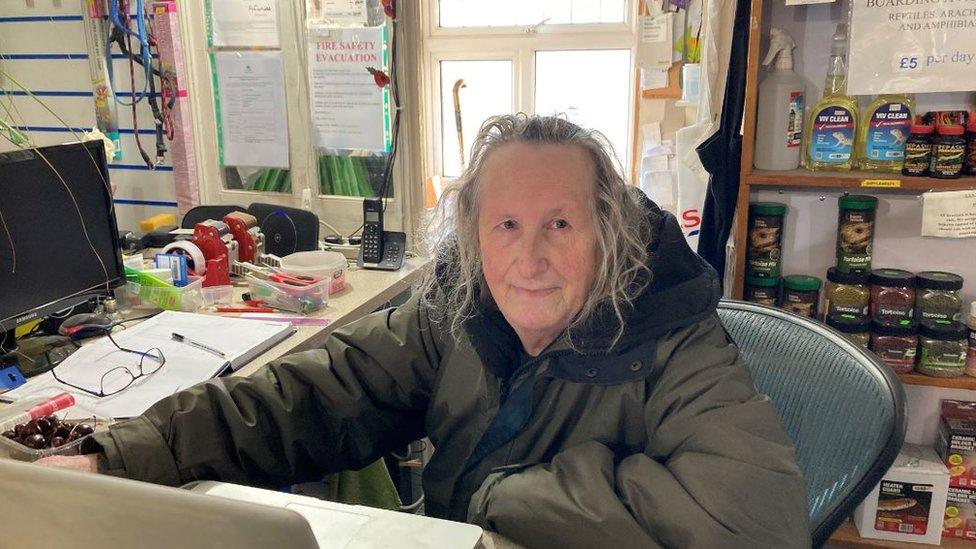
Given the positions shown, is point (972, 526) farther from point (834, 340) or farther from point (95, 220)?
point (95, 220)

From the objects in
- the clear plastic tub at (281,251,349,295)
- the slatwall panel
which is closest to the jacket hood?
the clear plastic tub at (281,251,349,295)

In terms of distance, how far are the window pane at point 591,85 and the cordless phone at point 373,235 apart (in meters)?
0.88

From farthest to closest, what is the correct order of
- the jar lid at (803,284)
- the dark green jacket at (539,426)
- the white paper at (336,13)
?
the white paper at (336,13) → the jar lid at (803,284) → the dark green jacket at (539,426)

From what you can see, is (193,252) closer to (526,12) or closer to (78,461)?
(78,461)

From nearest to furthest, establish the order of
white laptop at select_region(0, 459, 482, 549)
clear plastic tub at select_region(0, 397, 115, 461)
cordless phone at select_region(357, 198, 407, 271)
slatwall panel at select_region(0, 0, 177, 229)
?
white laptop at select_region(0, 459, 482, 549), clear plastic tub at select_region(0, 397, 115, 461), cordless phone at select_region(357, 198, 407, 271), slatwall panel at select_region(0, 0, 177, 229)

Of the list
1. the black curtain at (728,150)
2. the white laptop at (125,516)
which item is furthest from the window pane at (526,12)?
the white laptop at (125,516)

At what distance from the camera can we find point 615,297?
112 centimetres

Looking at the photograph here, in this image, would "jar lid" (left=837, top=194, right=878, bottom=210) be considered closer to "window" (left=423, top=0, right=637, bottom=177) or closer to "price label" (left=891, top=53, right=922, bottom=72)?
"price label" (left=891, top=53, right=922, bottom=72)

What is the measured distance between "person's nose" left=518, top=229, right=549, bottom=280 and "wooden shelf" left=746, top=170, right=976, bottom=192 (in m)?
1.02

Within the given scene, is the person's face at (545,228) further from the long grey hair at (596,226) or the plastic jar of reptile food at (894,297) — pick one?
the plastic jar of reptile food at (894,297)

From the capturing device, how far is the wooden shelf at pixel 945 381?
195cm

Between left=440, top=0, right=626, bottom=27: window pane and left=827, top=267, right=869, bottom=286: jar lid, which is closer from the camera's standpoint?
left=827, top=267, right=869, bottom=286: jar lid

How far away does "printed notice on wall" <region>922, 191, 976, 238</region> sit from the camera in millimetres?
1874

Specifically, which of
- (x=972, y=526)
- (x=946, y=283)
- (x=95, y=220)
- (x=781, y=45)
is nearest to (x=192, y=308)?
(x=95, y=220)
